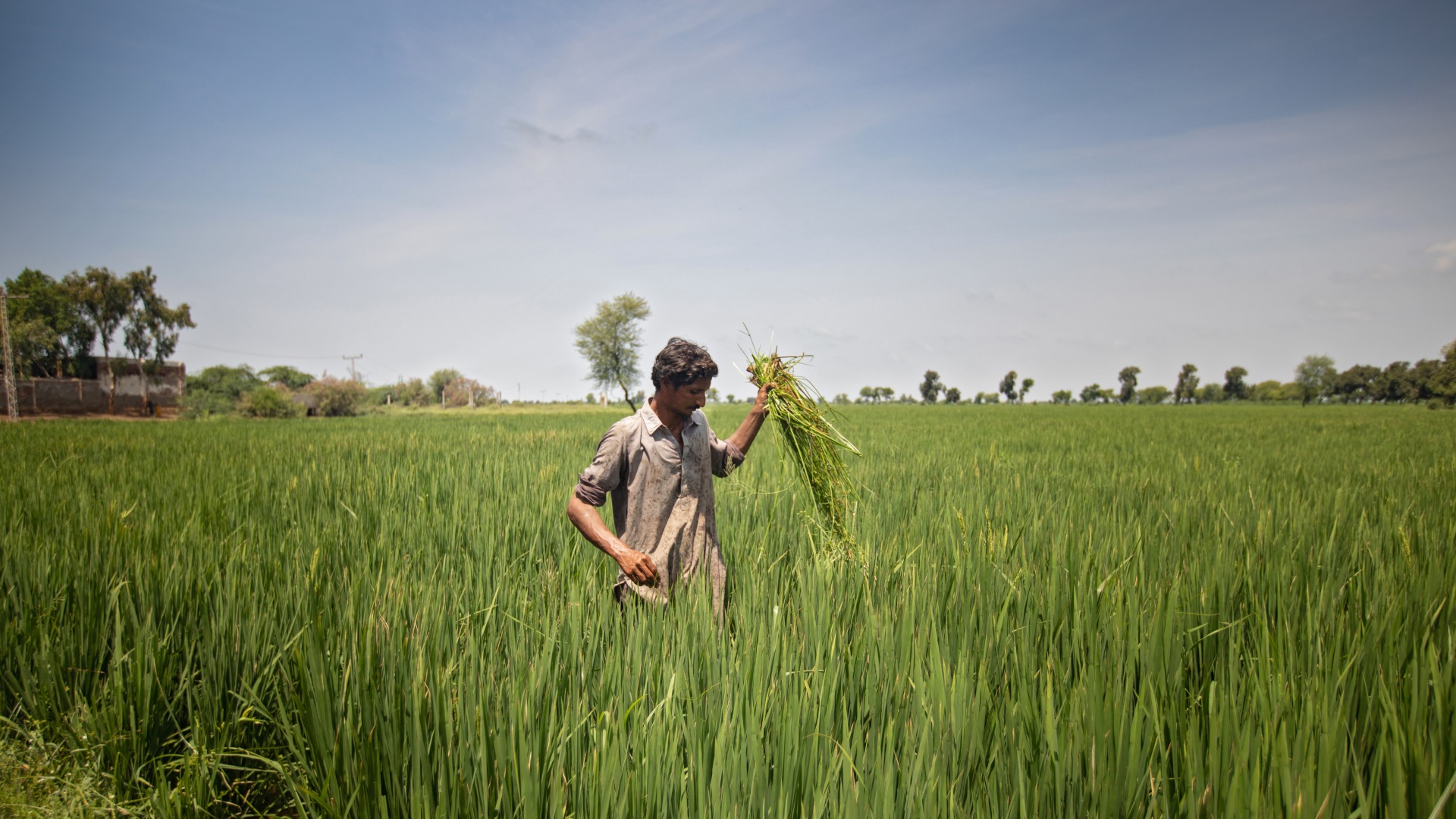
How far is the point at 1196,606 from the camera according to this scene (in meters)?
2.55

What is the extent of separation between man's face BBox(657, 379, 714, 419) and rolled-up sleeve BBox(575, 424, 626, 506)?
210 millimetres

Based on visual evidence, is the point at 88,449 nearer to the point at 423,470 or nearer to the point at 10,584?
the point at 423,470

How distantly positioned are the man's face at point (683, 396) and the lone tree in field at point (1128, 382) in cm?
9550

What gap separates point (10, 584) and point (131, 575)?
1.43 ft

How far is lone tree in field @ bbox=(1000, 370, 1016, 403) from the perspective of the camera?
8475 centimetres

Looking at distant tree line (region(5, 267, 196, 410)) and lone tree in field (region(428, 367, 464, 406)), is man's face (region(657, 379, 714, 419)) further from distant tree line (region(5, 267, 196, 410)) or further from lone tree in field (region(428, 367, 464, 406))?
lone tree in field (region(428, 367, 464, 406))

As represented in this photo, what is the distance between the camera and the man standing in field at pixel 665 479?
2.42m

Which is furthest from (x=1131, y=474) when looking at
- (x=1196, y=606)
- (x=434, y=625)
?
(x=434, y=625)

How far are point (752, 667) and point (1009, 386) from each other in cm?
9117

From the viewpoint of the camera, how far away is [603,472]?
2.50 metres

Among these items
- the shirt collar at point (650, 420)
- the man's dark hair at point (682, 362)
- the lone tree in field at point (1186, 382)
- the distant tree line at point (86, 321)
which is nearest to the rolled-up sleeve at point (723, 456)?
the shirt collar at point (650, 420)

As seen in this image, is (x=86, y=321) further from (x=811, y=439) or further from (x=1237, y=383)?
(x=1237, y=383)

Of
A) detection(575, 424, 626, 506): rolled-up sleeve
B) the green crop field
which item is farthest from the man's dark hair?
the green crop field

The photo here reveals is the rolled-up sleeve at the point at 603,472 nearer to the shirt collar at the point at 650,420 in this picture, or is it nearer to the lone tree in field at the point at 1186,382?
the shirt collar at the point at 650,420
